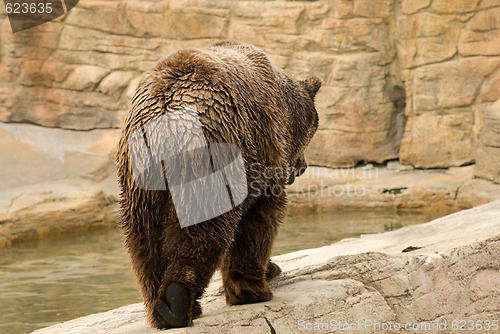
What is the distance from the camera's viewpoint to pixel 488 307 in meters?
4.05

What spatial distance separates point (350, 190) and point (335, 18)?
8.73ft

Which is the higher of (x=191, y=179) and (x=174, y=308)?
(x=191, y=179)

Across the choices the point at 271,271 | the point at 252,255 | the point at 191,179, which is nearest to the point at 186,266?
the point at 191,179

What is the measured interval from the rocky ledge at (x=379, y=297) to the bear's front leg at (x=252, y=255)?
0.36ft

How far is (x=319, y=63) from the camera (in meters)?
10.5

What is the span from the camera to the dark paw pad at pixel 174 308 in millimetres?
2990

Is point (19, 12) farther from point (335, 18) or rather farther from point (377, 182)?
point (377, 182)

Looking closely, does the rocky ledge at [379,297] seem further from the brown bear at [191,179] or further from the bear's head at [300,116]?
the bear's head at [300,116]

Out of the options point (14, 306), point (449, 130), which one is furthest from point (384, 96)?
point (14, 306)

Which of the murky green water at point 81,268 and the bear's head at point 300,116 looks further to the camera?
the murky green water at point 81,268

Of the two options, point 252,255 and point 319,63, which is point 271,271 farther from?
point 319,63

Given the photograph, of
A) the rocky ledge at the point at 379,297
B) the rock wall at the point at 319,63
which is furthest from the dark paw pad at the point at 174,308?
the rock wall at the point at 319,63

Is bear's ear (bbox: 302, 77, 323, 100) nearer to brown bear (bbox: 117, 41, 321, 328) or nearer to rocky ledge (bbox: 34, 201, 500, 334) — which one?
brown bear (bbox: 117, 41, 321, 328)

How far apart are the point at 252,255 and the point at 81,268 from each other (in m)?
4.30
